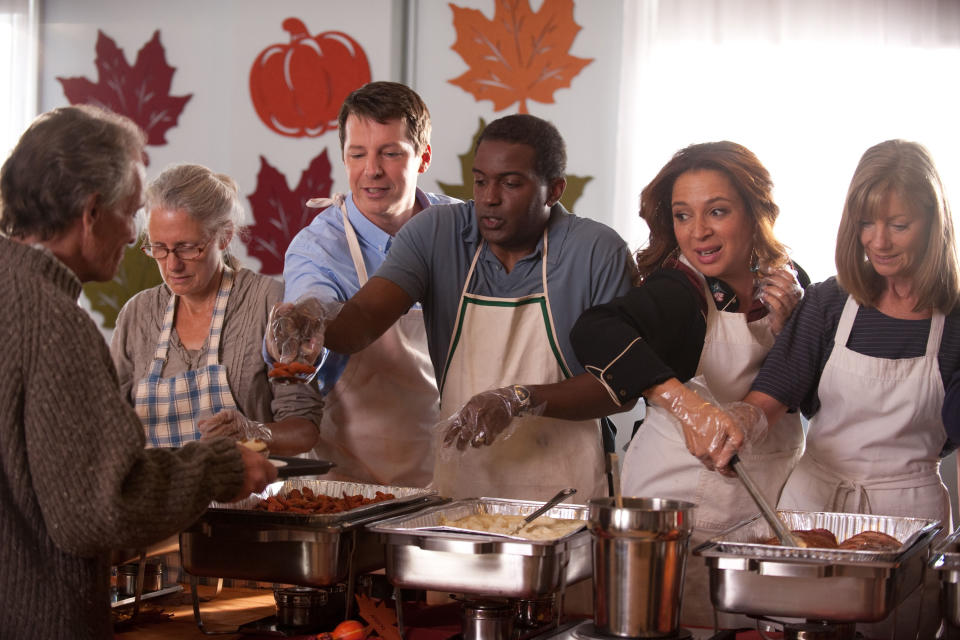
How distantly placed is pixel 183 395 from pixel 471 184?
2.09 m

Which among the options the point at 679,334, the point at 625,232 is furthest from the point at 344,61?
the point at 679,334

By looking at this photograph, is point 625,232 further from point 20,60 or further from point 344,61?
point 20,60

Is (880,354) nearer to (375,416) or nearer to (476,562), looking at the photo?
(476,562)

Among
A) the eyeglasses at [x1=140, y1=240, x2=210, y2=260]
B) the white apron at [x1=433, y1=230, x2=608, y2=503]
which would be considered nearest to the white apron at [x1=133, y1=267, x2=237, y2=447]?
the eyeglasses at [x1=140, y1=240, x2=210, y2=260]

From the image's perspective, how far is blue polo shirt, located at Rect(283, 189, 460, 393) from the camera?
252 centimetres

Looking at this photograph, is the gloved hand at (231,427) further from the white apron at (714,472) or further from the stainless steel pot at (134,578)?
the white apron at (714,472)

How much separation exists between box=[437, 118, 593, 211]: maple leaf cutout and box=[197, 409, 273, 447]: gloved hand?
2.17 m

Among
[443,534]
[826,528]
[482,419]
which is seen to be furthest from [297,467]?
[826,528]

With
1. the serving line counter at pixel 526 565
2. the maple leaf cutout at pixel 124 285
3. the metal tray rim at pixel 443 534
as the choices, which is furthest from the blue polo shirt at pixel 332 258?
the maple leaf cutout at pixel 124 285

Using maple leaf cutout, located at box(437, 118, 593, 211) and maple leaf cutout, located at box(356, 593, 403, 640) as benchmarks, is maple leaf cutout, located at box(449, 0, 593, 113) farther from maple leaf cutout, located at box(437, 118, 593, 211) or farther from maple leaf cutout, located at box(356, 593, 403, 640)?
maple leaf cutout, located at box(356, 593, 403, 640)

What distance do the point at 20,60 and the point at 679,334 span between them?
3.77 m

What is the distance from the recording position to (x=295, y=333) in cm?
209

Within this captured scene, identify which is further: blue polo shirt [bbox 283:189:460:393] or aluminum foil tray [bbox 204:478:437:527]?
blue polo shirt [bbox 283:189:460:393]

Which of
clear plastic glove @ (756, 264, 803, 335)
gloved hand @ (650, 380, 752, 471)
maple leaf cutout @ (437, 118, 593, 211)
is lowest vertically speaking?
gloved hand @ (650, 380, 752, 471)
